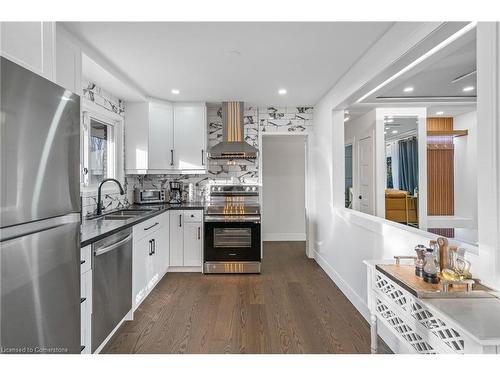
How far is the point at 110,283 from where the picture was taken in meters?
2.10

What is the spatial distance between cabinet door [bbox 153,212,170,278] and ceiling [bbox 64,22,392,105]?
1729mm

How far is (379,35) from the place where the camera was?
2195 mm

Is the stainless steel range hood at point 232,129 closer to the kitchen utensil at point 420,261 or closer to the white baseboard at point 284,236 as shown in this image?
the white baseboard at point 284,236

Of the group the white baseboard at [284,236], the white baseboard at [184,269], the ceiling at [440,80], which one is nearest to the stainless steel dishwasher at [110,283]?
the white baseboard at [184,269]

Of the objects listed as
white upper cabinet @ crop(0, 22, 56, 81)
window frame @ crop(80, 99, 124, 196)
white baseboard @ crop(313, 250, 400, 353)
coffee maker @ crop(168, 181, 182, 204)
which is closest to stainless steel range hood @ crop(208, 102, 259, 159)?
coffee maker @ crop(168, 181, 182, 204)

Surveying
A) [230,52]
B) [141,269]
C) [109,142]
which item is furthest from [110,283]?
[109,142]

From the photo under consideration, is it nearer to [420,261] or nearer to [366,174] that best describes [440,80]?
[366,174]

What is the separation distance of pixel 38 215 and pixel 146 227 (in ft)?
6.19

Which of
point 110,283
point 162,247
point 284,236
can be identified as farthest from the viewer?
point 284,236

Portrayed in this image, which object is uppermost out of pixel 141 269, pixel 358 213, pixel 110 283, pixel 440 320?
pixel 358 213

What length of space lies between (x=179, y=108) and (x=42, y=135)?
3164 mm

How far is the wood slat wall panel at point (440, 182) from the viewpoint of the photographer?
503 cm

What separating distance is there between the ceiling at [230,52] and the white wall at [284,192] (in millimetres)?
2407
